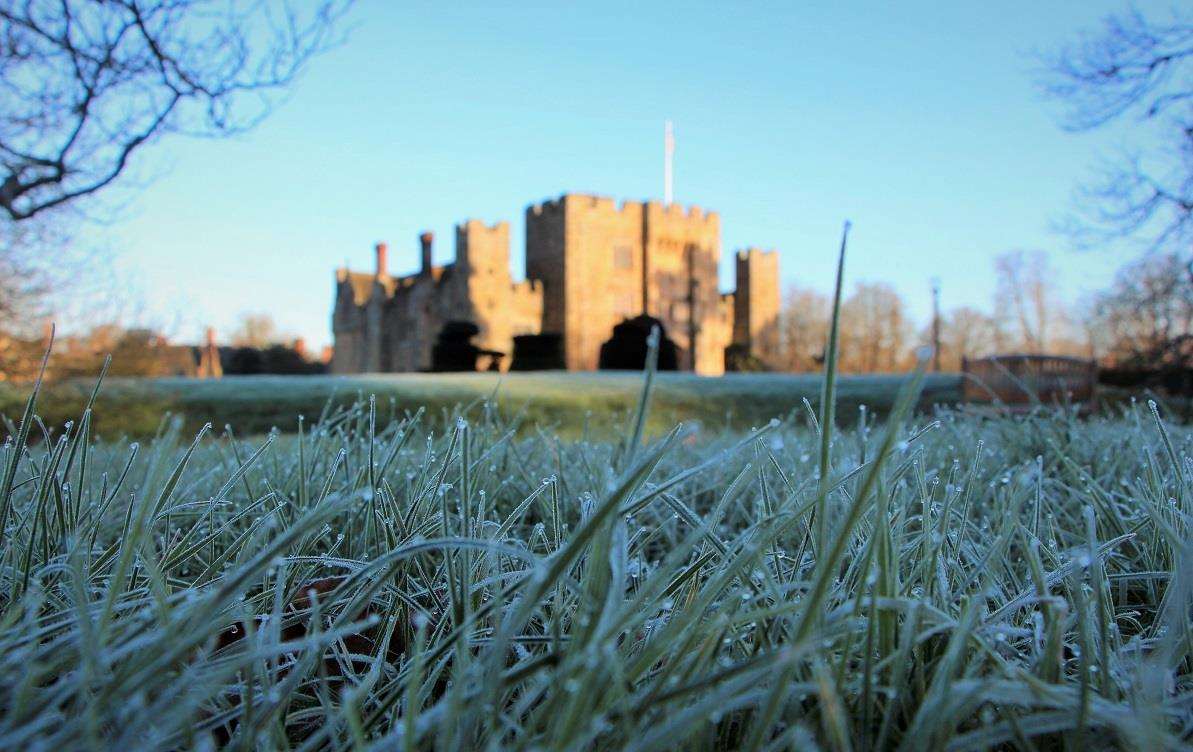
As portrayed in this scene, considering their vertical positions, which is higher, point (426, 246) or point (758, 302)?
point (426, 246)

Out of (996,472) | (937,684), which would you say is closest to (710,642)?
(937,684)

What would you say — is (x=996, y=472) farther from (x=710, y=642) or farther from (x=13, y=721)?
(x=13, y=721)

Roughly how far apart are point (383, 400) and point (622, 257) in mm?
28000

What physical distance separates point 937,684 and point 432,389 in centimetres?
739

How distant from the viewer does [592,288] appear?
33.2 m

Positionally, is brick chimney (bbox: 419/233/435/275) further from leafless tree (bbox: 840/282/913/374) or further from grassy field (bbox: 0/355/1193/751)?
grassy field (bbox: 0/355/1193/751)

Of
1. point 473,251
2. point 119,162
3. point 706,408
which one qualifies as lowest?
point 706,408

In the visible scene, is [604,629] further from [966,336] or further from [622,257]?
[966,336]

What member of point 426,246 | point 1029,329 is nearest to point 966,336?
point 1029,329

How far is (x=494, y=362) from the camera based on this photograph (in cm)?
2081

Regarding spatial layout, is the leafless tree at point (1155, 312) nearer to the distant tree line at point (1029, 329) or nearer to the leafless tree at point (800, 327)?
the distant tree line at point (1029, 329)

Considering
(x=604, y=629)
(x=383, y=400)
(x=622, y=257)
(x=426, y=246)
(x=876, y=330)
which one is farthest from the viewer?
(x=876, y=330)

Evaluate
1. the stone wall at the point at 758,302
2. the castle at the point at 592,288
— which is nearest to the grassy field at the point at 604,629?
the castle at the point at 592,288

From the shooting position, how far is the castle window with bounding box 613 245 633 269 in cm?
3378
